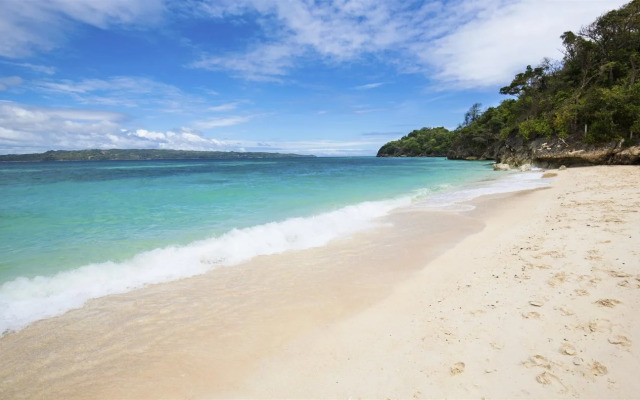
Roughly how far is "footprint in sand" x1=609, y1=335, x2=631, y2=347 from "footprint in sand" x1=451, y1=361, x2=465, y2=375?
1.61 m

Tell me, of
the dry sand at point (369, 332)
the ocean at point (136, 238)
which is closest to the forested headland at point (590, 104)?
the ocean at point (136, 238)

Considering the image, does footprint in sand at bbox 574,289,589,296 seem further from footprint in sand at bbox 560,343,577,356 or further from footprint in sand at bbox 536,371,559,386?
footprint in sand at bbox 536,371,559,386

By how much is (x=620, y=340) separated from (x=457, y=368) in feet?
5.83

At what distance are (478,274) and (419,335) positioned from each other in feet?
7.91

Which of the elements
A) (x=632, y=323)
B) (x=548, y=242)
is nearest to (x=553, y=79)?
(x=548, y=242)

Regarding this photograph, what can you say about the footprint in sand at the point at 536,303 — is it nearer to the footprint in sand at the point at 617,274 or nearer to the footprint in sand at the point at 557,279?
the footprint in sand at the point at 557,279

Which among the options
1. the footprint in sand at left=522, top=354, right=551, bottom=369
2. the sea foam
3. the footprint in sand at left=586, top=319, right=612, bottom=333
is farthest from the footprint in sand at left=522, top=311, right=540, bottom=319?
the sea foam

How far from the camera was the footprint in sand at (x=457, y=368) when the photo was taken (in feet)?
9.73

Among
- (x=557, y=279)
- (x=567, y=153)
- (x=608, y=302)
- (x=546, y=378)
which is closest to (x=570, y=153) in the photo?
(x=567, y=153)

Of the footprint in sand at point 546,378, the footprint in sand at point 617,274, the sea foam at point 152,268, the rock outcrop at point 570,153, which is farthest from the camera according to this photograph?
the rock outcrop at point 570,153

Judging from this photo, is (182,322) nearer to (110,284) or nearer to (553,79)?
(110,284)

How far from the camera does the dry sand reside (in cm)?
295

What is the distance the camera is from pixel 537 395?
8.59ft

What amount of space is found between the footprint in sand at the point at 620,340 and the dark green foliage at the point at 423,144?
112961 millimetres
